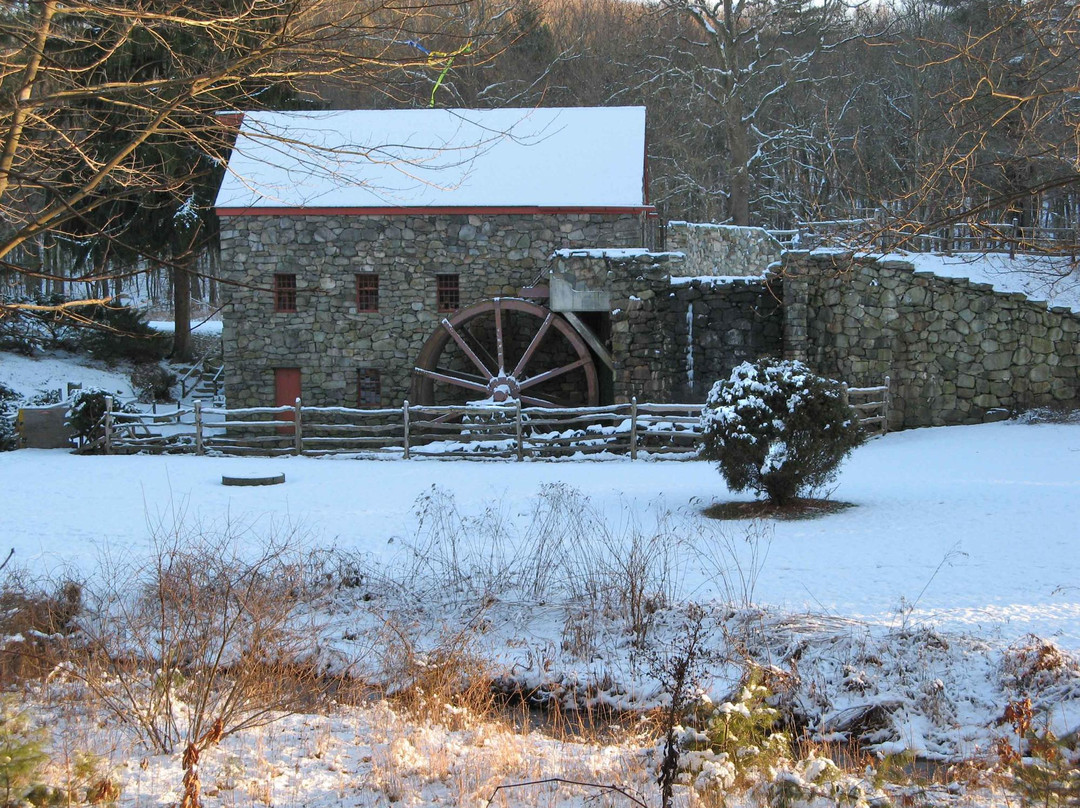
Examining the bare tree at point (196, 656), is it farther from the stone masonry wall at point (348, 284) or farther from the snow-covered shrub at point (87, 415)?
the stone masonry wall at point (348, 284)

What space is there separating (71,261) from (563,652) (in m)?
24.3

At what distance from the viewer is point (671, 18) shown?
93.2 ft

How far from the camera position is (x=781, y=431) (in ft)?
32.3

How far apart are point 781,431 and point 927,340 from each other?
6.96 metres

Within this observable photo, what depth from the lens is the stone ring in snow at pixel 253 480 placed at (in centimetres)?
1272

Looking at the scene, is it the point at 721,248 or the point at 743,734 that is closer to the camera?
the point at 743,734

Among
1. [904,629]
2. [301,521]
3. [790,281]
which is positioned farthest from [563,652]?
[790,281]

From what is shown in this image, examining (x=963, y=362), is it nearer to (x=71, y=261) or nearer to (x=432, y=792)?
(x=432, y=792)

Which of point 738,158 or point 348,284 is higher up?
point 738,158

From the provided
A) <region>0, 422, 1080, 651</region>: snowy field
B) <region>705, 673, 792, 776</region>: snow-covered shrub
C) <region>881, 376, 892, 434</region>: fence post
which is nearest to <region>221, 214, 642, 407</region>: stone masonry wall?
<region>0, 422, 1080, 651</region>: snowy field

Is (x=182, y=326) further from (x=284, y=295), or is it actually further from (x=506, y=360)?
(x=506, y=360)

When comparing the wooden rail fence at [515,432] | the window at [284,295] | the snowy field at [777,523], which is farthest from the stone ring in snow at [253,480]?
the window at [284,295]

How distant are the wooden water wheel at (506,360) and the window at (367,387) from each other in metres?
1.00

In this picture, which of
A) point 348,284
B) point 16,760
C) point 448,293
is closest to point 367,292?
point 348,284
